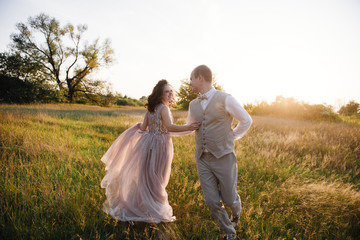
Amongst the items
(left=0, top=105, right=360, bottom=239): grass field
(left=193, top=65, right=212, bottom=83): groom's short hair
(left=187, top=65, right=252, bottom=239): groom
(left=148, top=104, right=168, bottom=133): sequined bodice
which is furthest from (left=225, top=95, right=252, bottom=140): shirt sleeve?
(left=0, top=105, right=360, bottom=239): grass field

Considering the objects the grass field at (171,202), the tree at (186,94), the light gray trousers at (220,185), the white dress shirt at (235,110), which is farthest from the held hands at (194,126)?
the tree at (186,94)

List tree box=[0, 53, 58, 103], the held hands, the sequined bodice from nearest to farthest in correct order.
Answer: the held hands → the sequined bodice → tree box=[0, 53, 58, 103]

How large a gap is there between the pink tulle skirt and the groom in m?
0.67

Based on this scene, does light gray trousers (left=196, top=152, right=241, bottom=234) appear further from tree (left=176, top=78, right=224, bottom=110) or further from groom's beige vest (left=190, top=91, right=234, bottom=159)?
tree (left=176, top=78, right=224, bottom=110)

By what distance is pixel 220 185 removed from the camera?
2389 mm

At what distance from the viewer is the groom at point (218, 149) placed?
2.31 metres

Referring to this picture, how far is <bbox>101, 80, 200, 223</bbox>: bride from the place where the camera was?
2.51 m

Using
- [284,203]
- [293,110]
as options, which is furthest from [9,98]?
[293,110]

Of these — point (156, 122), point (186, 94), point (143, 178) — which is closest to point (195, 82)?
point (156, 122)

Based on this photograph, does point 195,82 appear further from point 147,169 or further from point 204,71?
point 147,169

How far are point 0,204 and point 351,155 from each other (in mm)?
9280

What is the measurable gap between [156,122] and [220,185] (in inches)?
54.3

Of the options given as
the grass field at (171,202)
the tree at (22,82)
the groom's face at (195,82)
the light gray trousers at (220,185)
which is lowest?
the grass field at (171,202)

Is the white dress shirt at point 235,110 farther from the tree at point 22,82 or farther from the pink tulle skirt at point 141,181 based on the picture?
the tree at point 22,82
